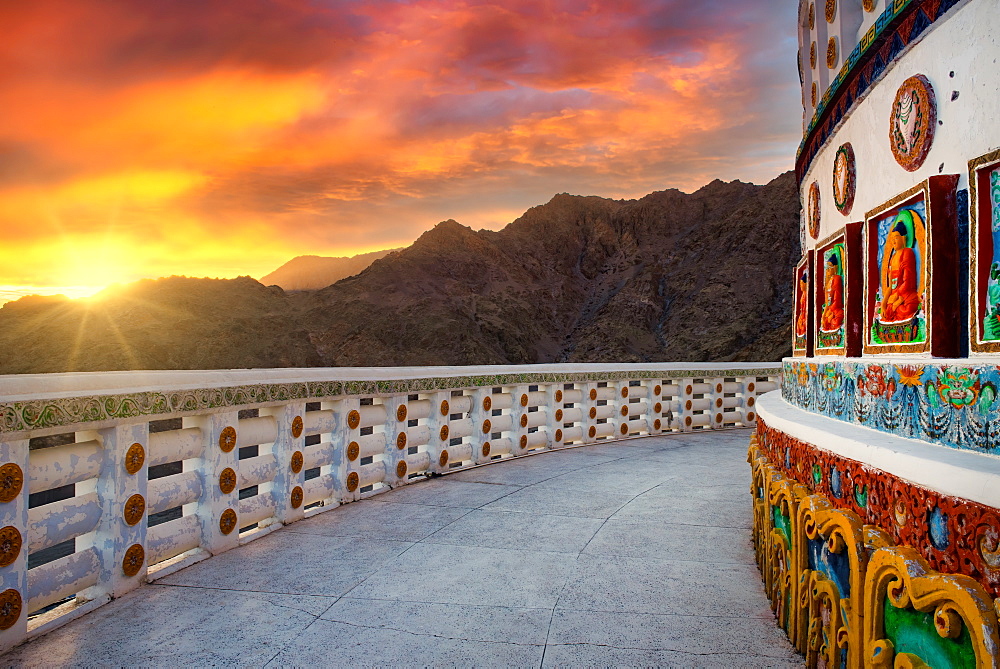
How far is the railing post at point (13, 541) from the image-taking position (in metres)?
3.34

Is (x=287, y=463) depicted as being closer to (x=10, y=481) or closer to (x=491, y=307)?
(x=10, y=481)

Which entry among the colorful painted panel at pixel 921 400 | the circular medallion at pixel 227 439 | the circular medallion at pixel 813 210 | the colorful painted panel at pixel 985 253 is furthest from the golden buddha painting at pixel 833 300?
the circular medallion at pixel 227 439

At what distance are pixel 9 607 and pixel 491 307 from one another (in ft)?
186

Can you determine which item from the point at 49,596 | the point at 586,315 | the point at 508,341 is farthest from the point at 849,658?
the point at 586,315

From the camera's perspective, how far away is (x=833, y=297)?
484cm

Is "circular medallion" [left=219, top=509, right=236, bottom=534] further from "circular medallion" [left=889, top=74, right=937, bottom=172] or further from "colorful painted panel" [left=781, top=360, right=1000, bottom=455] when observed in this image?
"circular medallion" [left=889, top=74, right=937, bottom=172]

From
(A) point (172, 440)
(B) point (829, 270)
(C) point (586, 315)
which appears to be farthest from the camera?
(C) point (586, 315)

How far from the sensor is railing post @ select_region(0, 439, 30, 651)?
3.34 m

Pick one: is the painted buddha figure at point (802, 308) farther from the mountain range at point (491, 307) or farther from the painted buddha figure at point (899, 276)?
the mountain range at point (491, 307)

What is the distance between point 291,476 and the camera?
5809 mm

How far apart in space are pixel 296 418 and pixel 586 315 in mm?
Answer: 59081

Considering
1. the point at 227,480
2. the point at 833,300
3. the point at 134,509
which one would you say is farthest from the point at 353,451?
the point at 833,300

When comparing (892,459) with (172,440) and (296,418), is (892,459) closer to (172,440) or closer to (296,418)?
(172,440)

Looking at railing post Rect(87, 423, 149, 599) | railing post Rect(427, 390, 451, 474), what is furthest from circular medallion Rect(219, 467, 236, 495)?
railing post Rect(427, 390, 451, 474)
